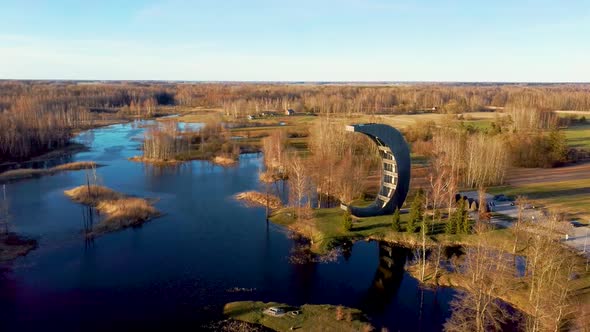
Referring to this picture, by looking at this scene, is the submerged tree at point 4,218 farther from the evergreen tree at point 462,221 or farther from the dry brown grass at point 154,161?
Answer: the evergreen tree at point 462,221

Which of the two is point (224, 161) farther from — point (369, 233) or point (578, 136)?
point (578, 136)

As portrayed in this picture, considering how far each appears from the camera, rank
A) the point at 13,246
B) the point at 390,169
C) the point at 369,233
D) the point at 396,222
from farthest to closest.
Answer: the point at 390,169 < the point at 369,233 < the point at 396,222 < the point at 13,246

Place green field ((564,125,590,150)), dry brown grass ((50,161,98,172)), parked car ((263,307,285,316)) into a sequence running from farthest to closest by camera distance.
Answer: green field ((564,125,590,150)) < dry brown grass ((50,161,98,172)) < parked car ((263,307,285,316))

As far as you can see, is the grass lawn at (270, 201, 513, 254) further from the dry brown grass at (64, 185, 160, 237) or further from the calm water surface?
the dry brown grass at (64, 185, 160, 237)

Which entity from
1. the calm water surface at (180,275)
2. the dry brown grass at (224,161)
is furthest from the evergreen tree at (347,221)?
the dry brown grass at (224,161)

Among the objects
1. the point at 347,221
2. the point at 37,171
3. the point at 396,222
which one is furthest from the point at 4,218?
the point at 396,222

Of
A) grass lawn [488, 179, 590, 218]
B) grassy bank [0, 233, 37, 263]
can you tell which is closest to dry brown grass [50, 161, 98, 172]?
grassy bank [0, 233, 37, 263]
